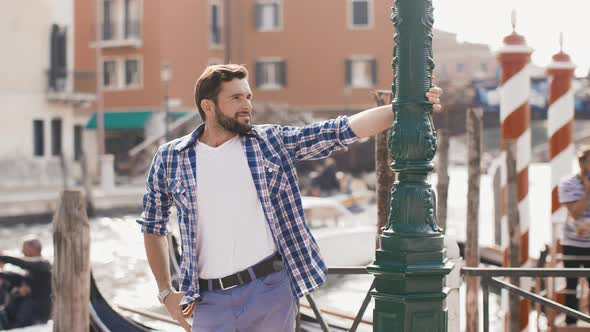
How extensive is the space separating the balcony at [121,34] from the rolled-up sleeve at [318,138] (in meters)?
28.5

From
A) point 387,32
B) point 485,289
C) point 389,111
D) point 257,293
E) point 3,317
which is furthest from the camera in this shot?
point 387,32

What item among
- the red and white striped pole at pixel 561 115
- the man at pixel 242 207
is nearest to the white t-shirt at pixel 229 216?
the man at pixel 242 207

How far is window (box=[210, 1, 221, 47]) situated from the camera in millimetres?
31359

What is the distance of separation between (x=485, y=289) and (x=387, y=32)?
27917mm

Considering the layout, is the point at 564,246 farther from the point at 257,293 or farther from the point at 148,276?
the point at 148,276

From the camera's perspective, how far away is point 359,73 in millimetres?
31328

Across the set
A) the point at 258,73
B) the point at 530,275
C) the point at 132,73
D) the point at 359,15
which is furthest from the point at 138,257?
the point at 359,15

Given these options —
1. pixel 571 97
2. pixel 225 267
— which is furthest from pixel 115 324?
pixel 571 97

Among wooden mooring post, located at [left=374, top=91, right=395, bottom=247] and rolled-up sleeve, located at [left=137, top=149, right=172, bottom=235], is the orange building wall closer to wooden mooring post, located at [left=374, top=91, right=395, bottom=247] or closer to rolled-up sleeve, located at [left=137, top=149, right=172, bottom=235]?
wooden mooring post, located at [left=374, top=91, right=395, bottom=247]

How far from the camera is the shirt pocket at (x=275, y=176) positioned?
2596 mm

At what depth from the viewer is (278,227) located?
260 cm

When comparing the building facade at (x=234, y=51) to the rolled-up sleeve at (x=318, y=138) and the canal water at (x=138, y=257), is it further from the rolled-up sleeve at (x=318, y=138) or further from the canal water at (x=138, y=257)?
the rolled-up sleeve at (x=318, y=138)

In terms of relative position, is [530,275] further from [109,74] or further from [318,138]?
[109,74]

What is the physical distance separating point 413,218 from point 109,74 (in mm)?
29730
